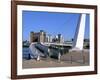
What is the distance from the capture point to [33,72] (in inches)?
80.5

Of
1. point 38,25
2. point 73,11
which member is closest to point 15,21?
point 38,25

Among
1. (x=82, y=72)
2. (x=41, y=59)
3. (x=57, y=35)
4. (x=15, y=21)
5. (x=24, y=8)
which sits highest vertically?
(x=24, y=8)

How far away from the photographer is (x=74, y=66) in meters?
2.18

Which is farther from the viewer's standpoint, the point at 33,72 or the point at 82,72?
the point at 82,72

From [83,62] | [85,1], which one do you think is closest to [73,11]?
[85,1]

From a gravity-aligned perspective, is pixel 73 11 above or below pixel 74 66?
above

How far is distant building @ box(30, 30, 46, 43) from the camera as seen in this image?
2.05 m

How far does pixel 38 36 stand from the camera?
208 cm

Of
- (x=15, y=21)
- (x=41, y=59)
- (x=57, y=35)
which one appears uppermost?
(x=15, y=21)

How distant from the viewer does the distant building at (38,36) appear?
6.74 feet

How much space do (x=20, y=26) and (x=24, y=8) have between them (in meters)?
0.18

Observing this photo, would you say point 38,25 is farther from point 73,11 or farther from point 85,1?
point 85,1

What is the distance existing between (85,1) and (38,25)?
1.90 ft

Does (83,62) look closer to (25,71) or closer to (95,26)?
(95,26)
